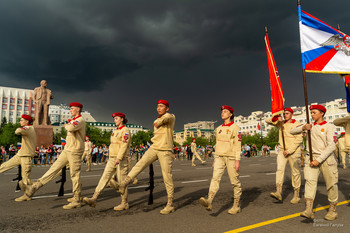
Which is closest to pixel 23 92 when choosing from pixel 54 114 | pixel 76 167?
pixel 54 114

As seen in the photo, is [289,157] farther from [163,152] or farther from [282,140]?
[163,152]

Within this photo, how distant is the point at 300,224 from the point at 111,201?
406 cm

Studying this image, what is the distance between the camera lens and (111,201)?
20.0 ft

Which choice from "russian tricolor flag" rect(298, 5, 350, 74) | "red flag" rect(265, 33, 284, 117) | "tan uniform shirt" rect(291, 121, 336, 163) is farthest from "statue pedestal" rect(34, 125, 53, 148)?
"tan uniform shirt" rect(291, 121, 336, 163)

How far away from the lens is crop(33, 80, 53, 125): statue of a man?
21047mm

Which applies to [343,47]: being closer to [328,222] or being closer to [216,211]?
[328,222]

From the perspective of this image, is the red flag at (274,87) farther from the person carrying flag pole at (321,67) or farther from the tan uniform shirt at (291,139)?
the person carrying flag pole at (321,67)

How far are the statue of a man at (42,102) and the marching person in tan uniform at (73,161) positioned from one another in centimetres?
1736

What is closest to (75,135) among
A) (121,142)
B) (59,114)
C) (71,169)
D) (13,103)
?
(71,169)

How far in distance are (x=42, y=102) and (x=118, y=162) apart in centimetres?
1884

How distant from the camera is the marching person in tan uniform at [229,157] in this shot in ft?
16.5

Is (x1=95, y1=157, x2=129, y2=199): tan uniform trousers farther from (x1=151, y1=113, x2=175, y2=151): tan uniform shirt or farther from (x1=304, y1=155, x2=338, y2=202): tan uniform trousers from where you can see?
(x1=304, y1=155, x2=338, y2=202): tan uniform trousers

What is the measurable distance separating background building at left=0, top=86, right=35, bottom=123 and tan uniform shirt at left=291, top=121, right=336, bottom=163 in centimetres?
12351

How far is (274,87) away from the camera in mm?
6957
